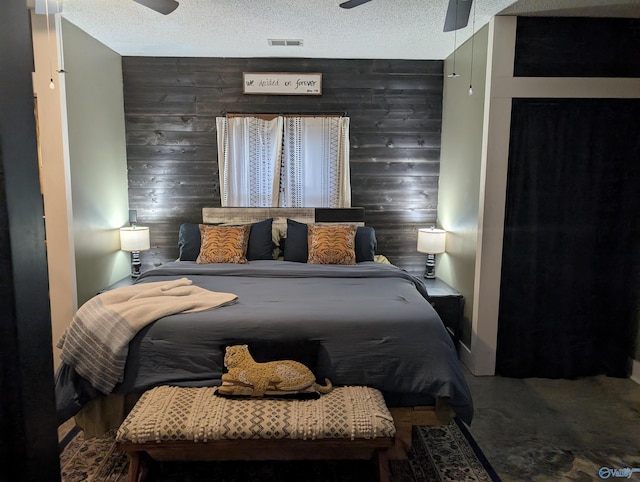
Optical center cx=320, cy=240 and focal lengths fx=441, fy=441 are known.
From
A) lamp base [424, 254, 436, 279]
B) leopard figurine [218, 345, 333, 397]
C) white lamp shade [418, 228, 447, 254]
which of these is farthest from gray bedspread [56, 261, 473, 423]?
lamp base [424, 254, 436, 279]

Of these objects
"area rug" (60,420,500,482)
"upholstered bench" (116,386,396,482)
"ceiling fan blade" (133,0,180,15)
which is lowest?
"area rug" (60,420,500,482)

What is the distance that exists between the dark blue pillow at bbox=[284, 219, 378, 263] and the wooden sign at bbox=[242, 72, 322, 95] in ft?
4.16

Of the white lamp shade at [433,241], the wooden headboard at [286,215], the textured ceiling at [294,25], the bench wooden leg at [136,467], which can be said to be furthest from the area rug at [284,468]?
the textured ceiling at [294,25]

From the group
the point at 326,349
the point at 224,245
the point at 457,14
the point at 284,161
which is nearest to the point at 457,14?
the point at 457,14

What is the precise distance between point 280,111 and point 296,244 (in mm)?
1354

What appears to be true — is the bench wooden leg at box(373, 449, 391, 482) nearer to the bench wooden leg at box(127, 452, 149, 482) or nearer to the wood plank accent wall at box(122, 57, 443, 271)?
the bench wooden leg at box(127, 452, 149, 482)

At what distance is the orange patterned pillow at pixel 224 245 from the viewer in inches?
138

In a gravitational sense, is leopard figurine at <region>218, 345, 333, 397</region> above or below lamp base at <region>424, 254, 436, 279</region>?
below

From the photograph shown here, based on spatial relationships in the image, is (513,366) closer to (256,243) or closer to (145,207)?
(256,243)

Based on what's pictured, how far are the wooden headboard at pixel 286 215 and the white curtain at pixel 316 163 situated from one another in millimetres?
79

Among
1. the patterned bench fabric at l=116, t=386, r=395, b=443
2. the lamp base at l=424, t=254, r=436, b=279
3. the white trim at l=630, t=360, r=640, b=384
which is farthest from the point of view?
the lamp base at l=424, t=254, r=436, b=279

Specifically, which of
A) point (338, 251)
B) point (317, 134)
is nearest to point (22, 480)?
point (338, 251)

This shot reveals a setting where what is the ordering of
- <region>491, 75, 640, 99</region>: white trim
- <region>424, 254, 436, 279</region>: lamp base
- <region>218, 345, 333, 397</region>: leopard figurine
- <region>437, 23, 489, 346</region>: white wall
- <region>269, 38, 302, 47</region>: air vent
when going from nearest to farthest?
<region>218, 345, 333, 397</region>: leopard figurine, <region>491, 75, 640, 99</region>: white trim, <region>437, 23, 489, 346</region>: white wall, <region>269, 38, 302, 47</region>: air vent, <region>424, 254, 436, 279</region>: lamp base

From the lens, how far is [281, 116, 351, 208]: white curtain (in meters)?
4.16
